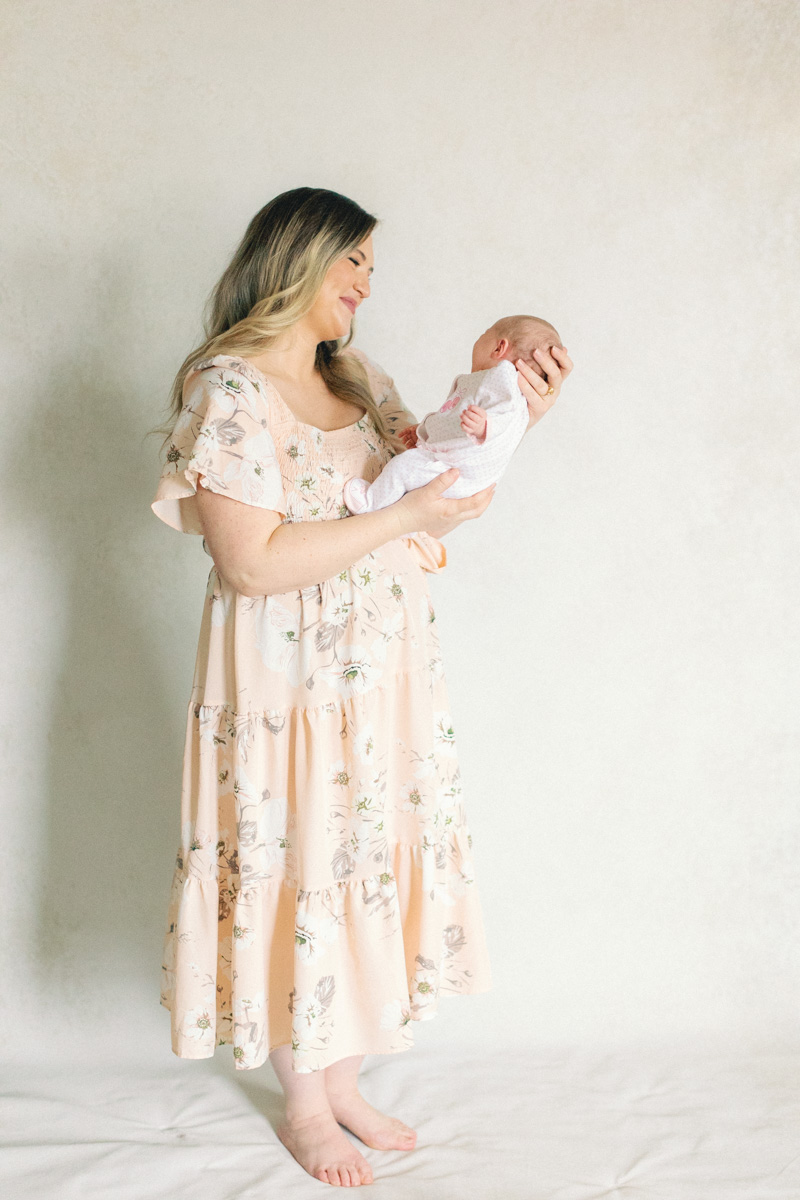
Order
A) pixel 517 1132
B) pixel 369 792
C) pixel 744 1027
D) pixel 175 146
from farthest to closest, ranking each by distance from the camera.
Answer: pixel 744 1027 → pixel 175 146 → pixel 517 1132 → pixel 369 792

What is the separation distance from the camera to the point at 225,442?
4.40 feet

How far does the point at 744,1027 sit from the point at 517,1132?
0.59 m

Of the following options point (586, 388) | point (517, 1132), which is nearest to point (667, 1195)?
point (517, 1132)

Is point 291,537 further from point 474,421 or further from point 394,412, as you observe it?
point 394,412

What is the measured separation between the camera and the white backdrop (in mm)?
1896

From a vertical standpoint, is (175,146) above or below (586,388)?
above

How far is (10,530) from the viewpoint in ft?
6.29

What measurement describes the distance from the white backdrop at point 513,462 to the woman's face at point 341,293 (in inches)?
15.4

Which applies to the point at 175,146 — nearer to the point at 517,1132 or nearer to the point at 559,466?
the point at 559,466

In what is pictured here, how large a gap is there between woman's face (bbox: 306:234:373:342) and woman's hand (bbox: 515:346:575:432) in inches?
11.2

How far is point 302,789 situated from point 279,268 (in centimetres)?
79

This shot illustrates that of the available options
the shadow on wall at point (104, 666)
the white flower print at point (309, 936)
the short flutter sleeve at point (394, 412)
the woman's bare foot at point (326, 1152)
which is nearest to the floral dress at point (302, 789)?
the white flower print at point (309, 936)

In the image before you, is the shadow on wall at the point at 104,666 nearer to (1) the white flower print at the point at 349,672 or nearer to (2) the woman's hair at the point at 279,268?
(2) the woman's hair at the point at 279,268

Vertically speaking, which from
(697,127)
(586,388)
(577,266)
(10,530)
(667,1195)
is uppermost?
(697,127)
